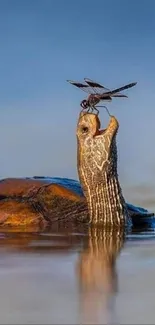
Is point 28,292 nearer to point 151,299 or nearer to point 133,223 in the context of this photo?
point 151,299

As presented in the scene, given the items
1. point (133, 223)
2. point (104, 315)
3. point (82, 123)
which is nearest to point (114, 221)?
point (133, 223)

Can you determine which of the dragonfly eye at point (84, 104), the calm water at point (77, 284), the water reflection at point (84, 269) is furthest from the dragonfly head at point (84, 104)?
the calm water at point (77, 284)

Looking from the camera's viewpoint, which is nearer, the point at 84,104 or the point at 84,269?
the point at 84,269

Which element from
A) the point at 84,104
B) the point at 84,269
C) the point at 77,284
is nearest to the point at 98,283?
the point at 77,284

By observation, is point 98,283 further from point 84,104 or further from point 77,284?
→ point 84,104

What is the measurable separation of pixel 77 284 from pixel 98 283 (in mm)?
95

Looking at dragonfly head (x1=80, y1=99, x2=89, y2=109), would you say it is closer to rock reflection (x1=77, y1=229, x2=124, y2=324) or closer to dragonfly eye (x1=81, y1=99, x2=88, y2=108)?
dragonfly eye (x1=81, y1=99, x2=88, y2=108)

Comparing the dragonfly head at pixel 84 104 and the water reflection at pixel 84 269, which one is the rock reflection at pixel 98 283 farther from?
the dragonfly head at pixel 84 104

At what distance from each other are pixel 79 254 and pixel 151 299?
5.52 feet

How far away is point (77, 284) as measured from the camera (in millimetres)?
2527

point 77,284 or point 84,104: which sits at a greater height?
point 84,104

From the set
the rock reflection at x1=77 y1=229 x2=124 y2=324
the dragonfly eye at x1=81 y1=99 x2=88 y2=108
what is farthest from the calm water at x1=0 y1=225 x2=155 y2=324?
the dragonfly eye at x1=81 y1=99 x2=88 y2=108

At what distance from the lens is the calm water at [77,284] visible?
1.87 metres

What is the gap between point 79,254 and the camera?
3.82 meters
